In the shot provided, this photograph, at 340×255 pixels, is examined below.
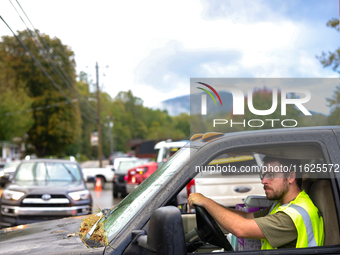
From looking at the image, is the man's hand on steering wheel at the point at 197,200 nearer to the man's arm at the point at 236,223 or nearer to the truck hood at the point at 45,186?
the man's arm at the point at 236,223

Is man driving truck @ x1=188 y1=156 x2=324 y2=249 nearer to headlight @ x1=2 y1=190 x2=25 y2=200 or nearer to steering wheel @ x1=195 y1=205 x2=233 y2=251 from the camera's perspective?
steering wheel @ x1=195 y1=205 x2=233 y2=251

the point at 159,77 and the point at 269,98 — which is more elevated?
the point at 159,77

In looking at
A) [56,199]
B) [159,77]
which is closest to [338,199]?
[159,77]

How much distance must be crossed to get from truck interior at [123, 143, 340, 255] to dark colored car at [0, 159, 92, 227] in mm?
6669

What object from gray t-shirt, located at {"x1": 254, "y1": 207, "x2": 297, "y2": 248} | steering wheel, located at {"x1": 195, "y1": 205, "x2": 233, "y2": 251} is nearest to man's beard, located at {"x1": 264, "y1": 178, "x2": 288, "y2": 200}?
gray t-shirt, located at {"x1": 254, "y1": 207, "x2": 297, "y2": 248}

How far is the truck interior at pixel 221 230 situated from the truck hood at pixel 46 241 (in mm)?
354

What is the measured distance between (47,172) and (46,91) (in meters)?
43.5

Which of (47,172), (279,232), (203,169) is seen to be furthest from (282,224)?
(47,172)

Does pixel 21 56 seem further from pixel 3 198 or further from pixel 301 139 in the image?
pixel 301 139

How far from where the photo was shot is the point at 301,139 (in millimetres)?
2197

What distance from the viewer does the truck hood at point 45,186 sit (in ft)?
29.3

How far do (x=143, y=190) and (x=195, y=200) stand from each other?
312mm

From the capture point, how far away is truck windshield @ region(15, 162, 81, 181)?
9.86 m

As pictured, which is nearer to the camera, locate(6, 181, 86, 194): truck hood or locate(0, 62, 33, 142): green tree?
locate(6, 181, 86, 194): truck hood
